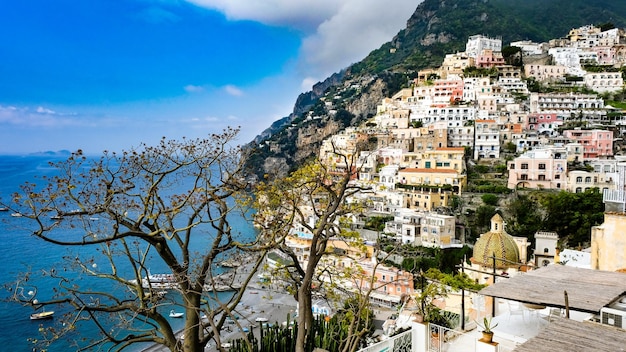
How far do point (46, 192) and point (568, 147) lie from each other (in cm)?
4696

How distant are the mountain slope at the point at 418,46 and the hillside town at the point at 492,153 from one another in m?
17.7

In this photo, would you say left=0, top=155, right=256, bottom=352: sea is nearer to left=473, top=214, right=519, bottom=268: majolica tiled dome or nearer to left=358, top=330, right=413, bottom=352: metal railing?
left=358, top=330, right=413, bottom=352: metal railing

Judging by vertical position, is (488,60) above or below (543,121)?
above

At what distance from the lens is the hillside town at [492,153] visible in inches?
936

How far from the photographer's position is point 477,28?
103188mm

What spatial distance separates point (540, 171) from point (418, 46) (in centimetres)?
7468

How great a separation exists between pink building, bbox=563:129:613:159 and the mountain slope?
40.9 meters

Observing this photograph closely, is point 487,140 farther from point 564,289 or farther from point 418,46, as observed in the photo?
point 418,46

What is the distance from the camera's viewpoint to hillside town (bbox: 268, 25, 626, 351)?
2378 centimetres

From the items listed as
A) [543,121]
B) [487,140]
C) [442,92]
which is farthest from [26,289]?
[442,92]

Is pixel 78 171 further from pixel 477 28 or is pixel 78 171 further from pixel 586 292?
pixel 477 28

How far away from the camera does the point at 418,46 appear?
358ft

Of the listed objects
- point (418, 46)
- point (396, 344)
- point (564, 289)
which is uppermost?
point (418, 46)

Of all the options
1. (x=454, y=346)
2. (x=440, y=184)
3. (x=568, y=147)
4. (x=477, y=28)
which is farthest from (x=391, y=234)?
(x=477, y=28)
